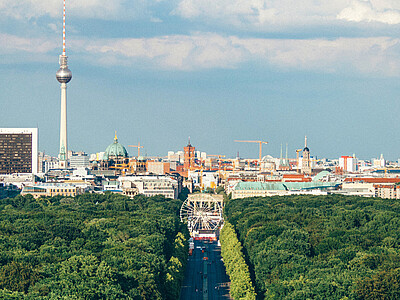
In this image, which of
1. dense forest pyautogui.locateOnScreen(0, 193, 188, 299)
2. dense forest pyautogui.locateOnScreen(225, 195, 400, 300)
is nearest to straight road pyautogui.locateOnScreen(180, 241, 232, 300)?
dense forest pyautogui.locateOnScreen(0, 193, 188, 299)

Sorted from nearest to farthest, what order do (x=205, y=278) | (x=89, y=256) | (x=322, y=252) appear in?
1. (x=89, y=256)
2. (x=322, y=252)
3. (x=205, y=278)

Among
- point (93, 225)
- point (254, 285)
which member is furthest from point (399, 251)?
point (93, 225)

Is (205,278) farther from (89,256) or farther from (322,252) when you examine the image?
(89,256)

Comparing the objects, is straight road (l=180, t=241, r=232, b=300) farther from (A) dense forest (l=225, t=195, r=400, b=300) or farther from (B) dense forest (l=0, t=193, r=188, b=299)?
(A) dense forest (l=225, t=195, r=400, b=300)

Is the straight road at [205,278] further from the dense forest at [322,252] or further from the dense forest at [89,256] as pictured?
the dense forest at [322,252]

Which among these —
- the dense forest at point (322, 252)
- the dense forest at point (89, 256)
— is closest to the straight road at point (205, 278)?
the dense forest at point (89, 256)

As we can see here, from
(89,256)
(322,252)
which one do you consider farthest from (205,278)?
(89,256)

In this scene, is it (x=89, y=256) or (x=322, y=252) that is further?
(x=322, y=252)
